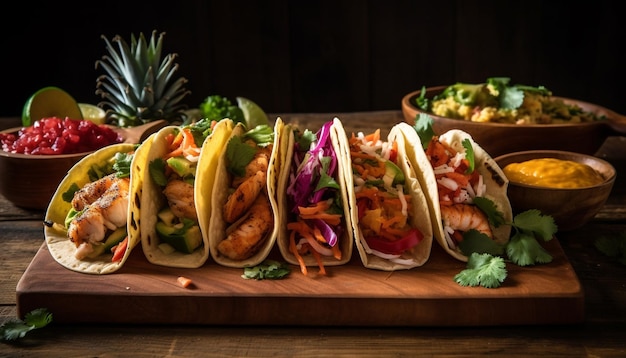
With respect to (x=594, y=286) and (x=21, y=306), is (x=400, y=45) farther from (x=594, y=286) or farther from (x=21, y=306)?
(x=21, y=306)

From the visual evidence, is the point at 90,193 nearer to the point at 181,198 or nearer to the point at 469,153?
the point at 181,198

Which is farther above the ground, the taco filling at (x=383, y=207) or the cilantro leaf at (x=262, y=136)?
the cilantro leaf at (x=262, y=136)

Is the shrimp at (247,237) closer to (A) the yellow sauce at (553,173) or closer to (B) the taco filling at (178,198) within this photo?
(B) the taco filling at (178,198)

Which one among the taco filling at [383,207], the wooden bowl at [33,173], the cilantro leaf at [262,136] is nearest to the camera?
the taco filling at [383,207]

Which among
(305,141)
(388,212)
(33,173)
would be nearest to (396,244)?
(388,212)

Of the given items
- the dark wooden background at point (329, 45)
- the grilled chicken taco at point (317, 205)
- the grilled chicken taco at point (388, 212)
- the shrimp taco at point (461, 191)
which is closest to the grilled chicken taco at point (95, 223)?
the grilled chicken taco at point (317, 205)

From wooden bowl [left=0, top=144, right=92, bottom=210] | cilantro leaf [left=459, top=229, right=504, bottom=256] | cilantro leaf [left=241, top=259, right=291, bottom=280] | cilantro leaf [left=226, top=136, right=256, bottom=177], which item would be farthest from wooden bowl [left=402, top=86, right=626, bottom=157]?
wooden bowl [left=0, top=144, right=92, bottom=210]
